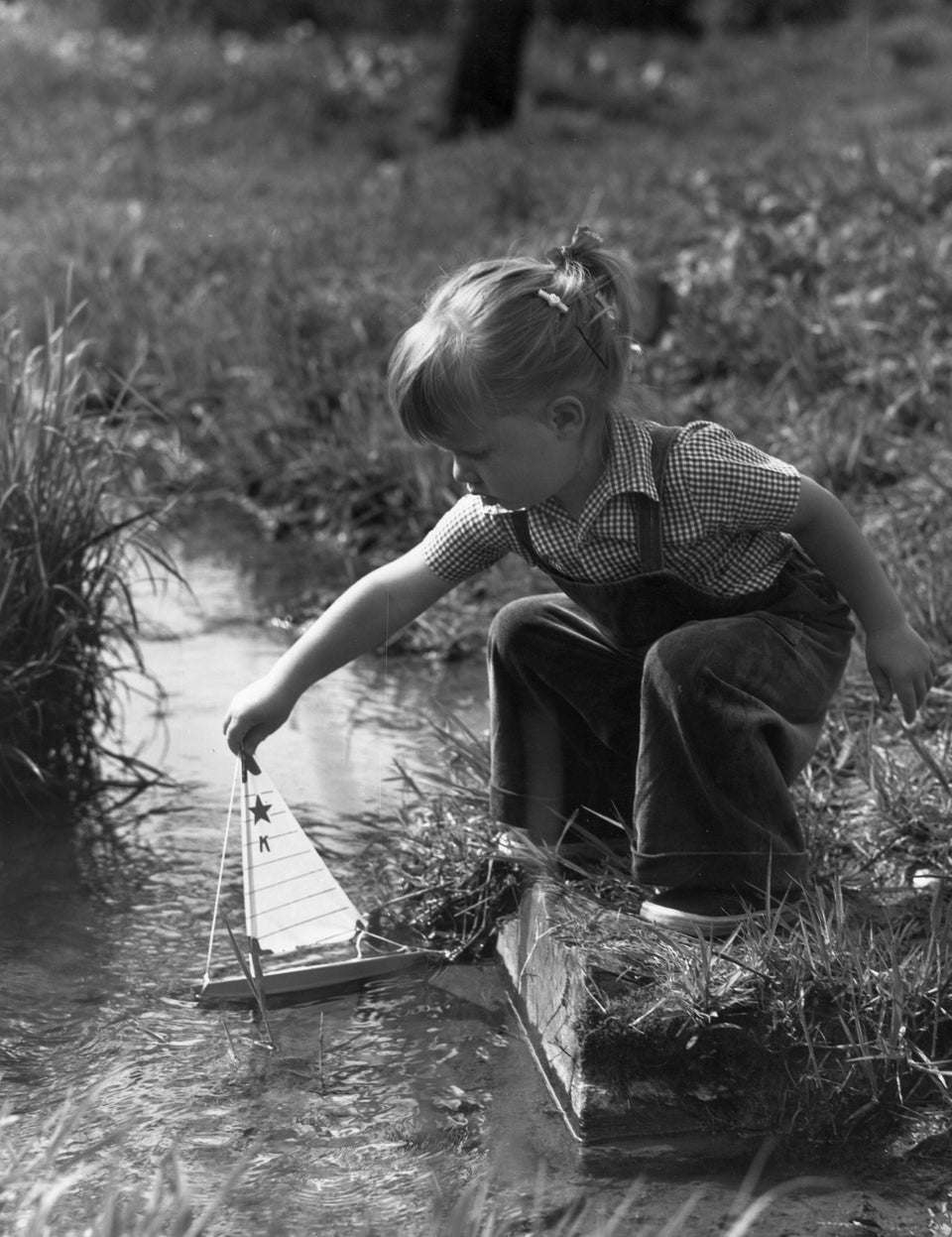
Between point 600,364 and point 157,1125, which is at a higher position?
point 600,364

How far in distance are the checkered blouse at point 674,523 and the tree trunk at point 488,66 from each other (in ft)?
29.3

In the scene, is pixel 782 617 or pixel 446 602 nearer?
pixel 782 617

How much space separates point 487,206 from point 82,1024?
231 inches

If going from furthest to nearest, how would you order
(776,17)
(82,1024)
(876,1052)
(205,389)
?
(776,17) → (205,389) → (82,1024) → (876,1052)

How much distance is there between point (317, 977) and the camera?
266cm

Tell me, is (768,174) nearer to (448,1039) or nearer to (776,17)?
(448,1039)

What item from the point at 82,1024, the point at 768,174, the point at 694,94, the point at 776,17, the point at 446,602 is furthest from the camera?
the point at 776,17

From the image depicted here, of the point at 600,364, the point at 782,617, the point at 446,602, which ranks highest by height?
the point at 600,364

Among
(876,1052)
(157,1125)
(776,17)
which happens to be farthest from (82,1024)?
(776,17)

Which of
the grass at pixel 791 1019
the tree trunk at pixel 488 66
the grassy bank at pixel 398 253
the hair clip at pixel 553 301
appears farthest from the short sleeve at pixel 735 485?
the tree trunk at pixel 488 66

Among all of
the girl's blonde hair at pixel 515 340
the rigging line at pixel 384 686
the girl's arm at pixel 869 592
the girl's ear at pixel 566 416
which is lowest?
the rigging line at pixel 384 686

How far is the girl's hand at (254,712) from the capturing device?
2.55 meters

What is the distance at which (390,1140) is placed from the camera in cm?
223

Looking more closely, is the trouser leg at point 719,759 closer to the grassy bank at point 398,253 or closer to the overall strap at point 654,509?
the overall strap at point 654,509
